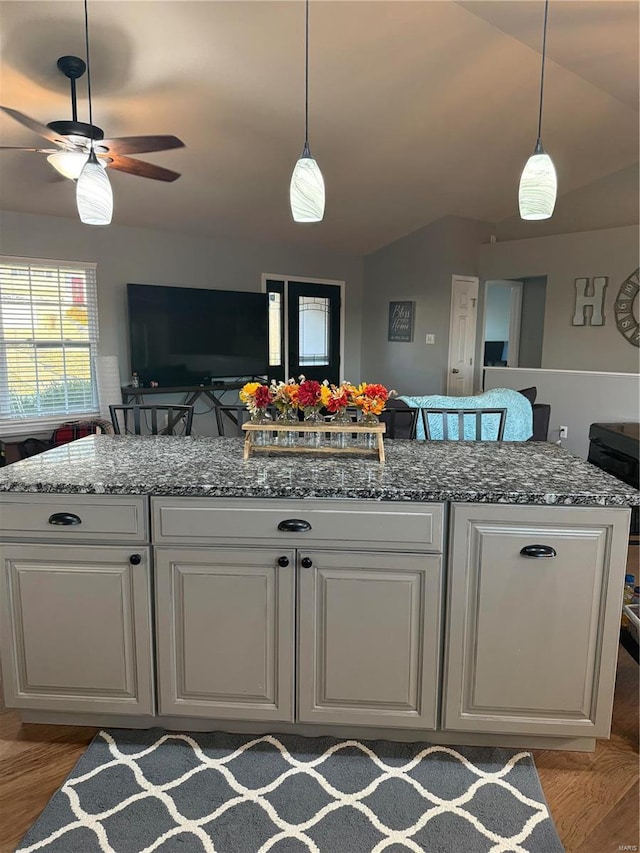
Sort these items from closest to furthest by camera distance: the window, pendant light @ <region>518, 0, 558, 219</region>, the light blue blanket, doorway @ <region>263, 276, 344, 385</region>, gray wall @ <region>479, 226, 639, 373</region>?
pendant light @ <region>518, 0, 558, 219</region> < the light blue blanket < the window < gray wall @ <region>479, 226, 639, 373</region> < doorway @ <region>263, 276, 344, 385</region>

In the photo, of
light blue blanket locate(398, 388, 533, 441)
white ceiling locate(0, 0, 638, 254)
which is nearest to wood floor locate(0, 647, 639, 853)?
light blue blanket locate(398, 388, 533, 441)

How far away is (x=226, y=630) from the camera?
184 centimetres

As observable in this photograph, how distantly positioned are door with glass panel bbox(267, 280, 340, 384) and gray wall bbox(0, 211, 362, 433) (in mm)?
229

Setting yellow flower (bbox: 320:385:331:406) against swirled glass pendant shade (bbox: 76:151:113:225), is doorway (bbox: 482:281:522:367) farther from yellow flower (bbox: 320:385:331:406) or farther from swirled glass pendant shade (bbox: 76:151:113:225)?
swirled glass pendant shade (bbox: 76:151:113:225)

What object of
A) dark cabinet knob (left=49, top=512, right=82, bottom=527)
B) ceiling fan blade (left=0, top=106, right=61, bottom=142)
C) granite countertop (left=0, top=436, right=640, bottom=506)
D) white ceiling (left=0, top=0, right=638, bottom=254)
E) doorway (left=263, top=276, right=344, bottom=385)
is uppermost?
white ceiling (left=0, top=0, right=638, bottom=254)

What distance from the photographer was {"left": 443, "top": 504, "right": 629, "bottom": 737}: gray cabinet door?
5.70ft

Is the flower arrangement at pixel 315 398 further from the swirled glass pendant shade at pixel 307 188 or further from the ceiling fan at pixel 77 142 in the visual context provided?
the ceiling fan at pixel 77 142

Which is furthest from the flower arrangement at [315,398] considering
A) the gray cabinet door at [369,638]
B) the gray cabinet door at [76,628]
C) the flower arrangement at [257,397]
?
the gray cabinet door at [76,628]

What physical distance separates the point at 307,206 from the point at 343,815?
2053 millimetres

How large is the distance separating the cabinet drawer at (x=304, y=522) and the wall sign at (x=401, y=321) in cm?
591

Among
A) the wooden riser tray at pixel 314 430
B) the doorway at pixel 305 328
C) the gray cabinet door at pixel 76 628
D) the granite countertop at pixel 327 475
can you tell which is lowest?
the gray cabinet door at pixel 76 628

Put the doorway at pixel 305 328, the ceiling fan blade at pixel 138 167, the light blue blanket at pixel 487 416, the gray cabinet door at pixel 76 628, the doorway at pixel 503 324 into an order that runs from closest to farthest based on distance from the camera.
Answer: the gray cabinet door at pixel 76 628 → the light blue blanket at pixel 487 416 → the ceiling fan blade at pixel 138 167 → the doorway at pixel 305 328 → the doorway at pixel 503 324

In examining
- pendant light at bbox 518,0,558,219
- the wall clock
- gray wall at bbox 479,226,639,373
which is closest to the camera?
pendant light at bbox 518,0,558,219

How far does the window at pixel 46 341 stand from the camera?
16.5 feet
